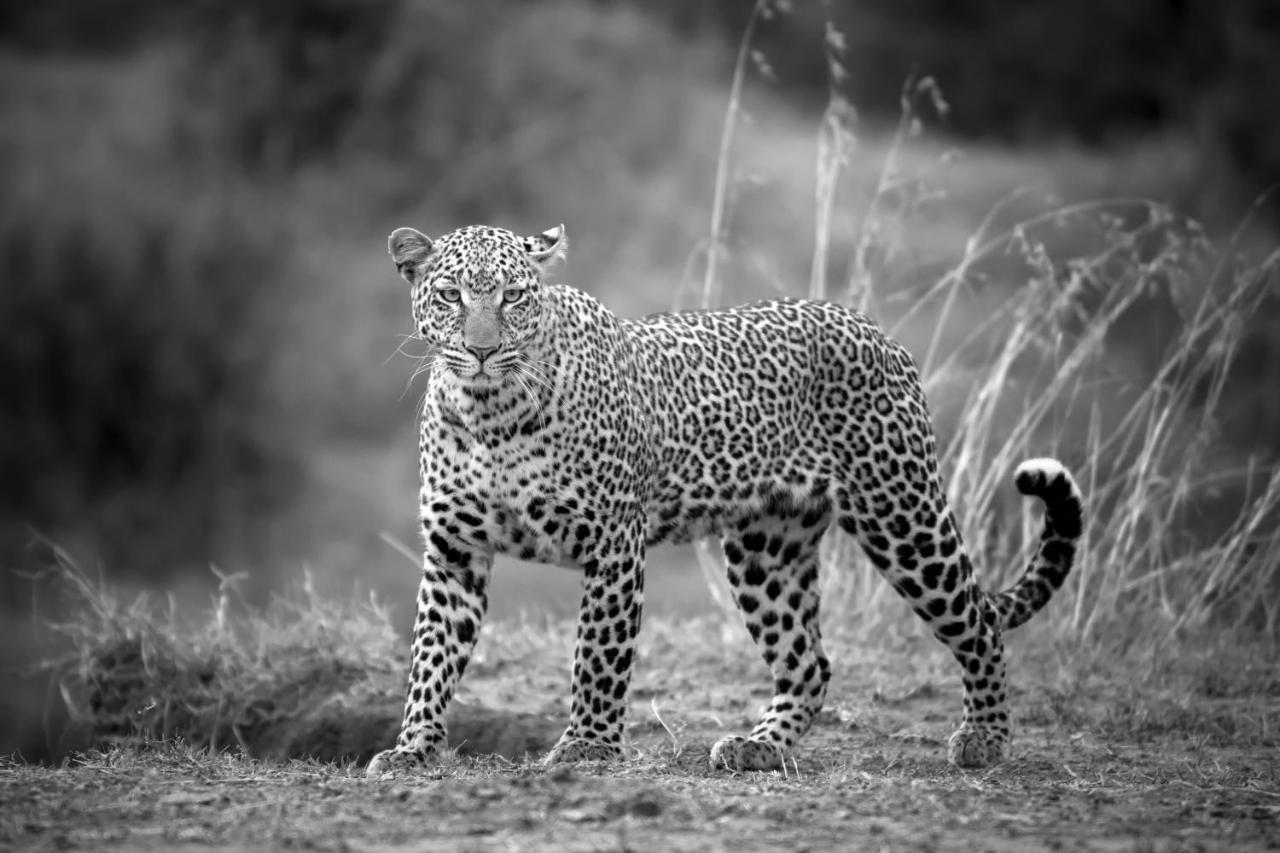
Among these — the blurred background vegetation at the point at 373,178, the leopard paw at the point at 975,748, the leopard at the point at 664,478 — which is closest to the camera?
the leopard at the point at 664,478

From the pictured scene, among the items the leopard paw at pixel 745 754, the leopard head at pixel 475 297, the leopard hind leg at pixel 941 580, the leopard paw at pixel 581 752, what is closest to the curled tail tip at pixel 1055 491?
the leopard hind leg at pixel 941 580

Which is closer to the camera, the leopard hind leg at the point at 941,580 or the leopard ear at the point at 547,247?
the leopard ear at the point at 547,247

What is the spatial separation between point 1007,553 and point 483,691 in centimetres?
286

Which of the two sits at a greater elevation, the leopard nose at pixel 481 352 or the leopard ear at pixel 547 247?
the leopard ear at pixel 547 247

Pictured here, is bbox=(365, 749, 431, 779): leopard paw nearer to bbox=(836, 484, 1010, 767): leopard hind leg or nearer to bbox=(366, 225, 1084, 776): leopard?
bbox=(366, 225, 1084, 776): leopard

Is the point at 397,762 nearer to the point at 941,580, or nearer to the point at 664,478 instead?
the point at 664,478

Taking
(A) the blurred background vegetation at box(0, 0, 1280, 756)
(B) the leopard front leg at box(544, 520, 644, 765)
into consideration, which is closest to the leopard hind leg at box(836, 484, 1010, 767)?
(B) the leopard front leg at box(544, 520, 644, 765)

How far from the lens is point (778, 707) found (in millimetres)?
7844

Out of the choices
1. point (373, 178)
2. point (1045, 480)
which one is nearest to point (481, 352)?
point (1045, 480)

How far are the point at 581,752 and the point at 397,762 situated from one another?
645 millimetres

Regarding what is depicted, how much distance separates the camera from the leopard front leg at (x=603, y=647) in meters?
7.16

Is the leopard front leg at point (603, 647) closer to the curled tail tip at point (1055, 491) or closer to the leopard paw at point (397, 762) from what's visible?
the leopard paw at point (397, 762)

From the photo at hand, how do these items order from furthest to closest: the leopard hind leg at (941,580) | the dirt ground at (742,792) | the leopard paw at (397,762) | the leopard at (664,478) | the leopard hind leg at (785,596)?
the leopard hind leg at (785,596)
the leopard hind leg at (941,580)
the leopard at (664,478)
the leopard paw at (397,762)
the dirt ground at (742,792)

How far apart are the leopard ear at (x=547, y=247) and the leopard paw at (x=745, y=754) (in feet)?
6.16
